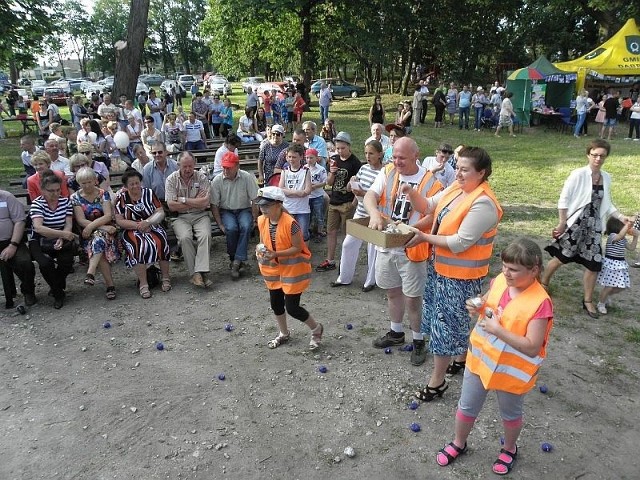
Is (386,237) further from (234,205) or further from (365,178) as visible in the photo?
(234,205)

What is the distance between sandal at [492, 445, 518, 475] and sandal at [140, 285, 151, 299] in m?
4.32

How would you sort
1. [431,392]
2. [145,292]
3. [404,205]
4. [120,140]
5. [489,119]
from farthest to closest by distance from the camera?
[489,119] < [120,140] < [145,292] < [404,205] < [431,392]

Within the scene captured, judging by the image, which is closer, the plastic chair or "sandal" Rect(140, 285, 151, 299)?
"sandal" Rect(140, 285, 151, 299)

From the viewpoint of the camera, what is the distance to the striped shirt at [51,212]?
19.4 feet

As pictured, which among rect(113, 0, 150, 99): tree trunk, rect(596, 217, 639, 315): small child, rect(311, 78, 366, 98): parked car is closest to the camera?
rect(596, 217, 639, 315): small child

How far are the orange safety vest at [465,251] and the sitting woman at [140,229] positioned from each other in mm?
3877

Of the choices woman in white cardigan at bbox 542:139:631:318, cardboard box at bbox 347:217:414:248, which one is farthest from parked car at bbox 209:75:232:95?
cardboard box at bbox 347:217:414:248

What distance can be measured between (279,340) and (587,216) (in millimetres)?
3391

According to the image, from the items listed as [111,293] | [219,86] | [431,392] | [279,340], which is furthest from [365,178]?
[219,86]

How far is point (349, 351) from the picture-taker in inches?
188

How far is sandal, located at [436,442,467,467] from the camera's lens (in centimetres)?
333

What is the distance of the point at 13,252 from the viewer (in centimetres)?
581

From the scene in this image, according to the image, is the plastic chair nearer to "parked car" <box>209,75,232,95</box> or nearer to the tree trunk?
the tree trunk

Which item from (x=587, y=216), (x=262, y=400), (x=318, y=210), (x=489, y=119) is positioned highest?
(x=489, y=119)
